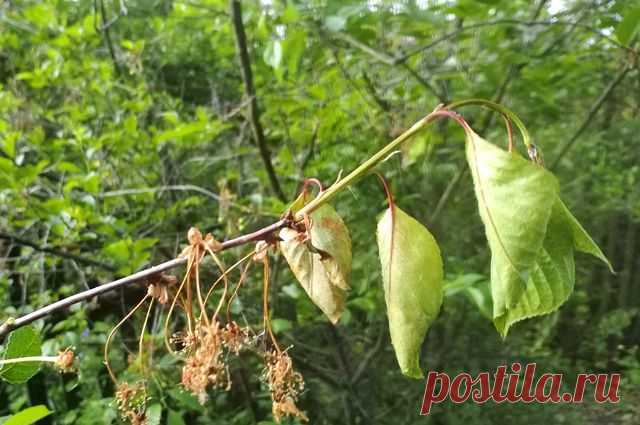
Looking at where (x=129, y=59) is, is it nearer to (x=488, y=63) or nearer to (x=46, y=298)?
(x=46, y=298)

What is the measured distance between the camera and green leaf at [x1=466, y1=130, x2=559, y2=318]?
0.93 ft

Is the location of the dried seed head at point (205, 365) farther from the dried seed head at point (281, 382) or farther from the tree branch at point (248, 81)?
the tree branch at point (248, 81)

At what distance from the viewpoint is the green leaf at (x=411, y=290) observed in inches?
13.4

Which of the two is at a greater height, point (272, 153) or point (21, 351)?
point (21, 351)

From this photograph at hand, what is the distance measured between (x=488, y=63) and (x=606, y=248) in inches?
99.8

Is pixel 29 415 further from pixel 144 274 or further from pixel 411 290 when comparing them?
pixel 411 290

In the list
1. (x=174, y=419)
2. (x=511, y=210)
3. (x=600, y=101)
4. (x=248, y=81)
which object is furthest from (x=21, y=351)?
(x=600, y=101)

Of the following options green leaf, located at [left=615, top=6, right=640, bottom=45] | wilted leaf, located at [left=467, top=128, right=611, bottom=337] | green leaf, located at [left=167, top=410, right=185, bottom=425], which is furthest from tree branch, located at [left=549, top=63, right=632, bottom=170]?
wilted leaf, located at [left=467, top=128, right=611, bottom=337]

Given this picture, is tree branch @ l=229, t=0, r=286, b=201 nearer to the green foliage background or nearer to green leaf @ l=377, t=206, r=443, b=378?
the green foliage background

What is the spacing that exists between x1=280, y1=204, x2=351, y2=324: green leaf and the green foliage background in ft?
2.33

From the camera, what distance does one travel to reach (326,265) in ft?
1.27

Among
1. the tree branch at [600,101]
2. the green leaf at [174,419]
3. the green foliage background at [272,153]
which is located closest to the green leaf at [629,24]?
the green foliage background at [272,153]

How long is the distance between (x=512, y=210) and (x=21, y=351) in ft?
1.05

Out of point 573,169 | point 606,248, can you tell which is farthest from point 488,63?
point 606,248
